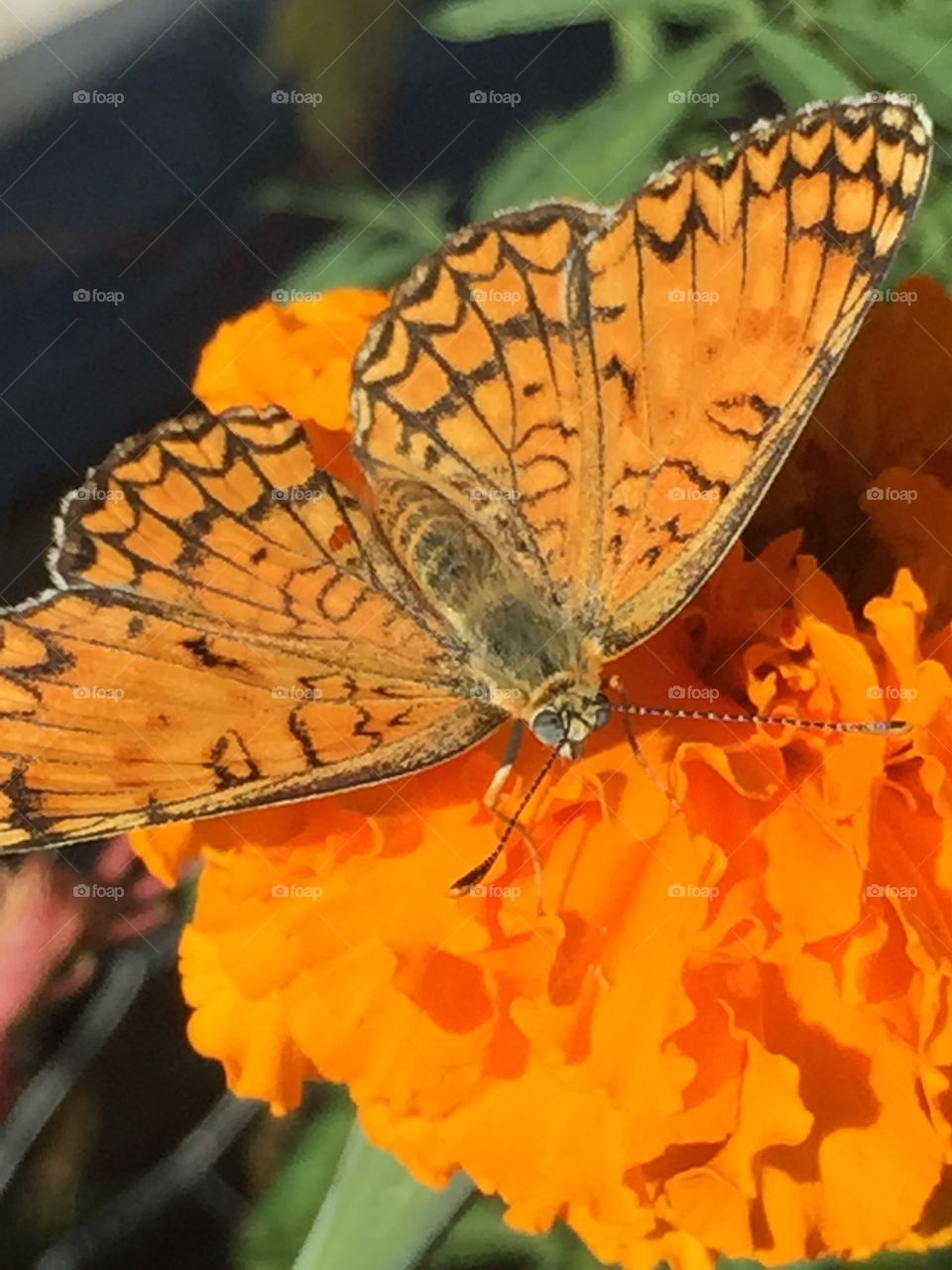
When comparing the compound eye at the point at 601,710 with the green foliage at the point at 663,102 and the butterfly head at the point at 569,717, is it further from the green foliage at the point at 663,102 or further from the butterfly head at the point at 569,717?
the green foliage at the point at 663,102

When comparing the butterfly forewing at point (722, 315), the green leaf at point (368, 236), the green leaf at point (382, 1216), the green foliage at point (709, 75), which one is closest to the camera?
the butterfly forewing at point (722, 315)

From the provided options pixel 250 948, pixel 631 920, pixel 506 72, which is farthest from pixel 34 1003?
pixel 506 72

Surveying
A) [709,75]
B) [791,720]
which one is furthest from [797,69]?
[791,720]

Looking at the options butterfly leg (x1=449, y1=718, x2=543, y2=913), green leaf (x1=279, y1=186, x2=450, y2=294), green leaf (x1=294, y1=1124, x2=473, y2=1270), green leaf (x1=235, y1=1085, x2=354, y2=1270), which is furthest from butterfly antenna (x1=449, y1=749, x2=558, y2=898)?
green leaf (x1=279, y1=186, x2=450, y2=294)

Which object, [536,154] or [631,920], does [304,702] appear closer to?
[631,920]

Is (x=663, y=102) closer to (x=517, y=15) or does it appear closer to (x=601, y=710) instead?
(x=517, y=15)

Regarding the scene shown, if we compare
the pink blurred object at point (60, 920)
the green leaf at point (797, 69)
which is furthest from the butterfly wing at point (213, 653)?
the pink blurred object at point (60, 920)
